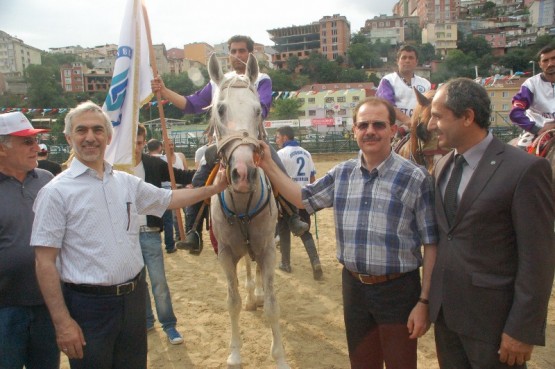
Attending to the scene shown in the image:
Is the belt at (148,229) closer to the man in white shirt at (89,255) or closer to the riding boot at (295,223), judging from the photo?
the riding boot at (295,223)

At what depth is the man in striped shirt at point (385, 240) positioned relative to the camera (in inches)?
101

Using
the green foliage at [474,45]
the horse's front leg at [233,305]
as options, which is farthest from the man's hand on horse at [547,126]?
the green foliage at [474,45]

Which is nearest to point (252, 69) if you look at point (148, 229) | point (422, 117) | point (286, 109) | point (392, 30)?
point (422, 117)

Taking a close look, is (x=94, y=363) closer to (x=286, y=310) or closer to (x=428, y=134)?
(x=286, y=310)

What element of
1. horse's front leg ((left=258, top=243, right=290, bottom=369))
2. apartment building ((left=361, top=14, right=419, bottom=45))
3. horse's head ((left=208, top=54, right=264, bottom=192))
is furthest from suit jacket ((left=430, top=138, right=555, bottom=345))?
apartment building ((left=361, top=14, right=419, bottom=45))

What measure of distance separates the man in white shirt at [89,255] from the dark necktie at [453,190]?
6.54 ft

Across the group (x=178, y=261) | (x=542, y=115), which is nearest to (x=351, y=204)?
(x=542, y=115)

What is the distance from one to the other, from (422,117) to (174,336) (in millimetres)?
3994

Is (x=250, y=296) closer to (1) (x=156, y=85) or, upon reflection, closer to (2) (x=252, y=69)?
(1) (x=156, y=85)

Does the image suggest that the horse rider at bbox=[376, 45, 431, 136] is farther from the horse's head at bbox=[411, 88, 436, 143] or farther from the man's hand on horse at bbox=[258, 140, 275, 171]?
the man's hand on horse at bbox=[258, 140, 275, 171]

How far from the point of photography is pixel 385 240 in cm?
258

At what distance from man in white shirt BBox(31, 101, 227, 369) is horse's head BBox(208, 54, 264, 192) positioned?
2.67ft

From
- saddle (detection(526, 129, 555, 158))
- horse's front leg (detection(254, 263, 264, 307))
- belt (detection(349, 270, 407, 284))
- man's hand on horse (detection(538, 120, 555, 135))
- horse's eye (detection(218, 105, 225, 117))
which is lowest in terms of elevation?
horse's front leg (detection(254, 263, 264, 307))

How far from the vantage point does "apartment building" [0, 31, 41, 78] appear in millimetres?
123438
